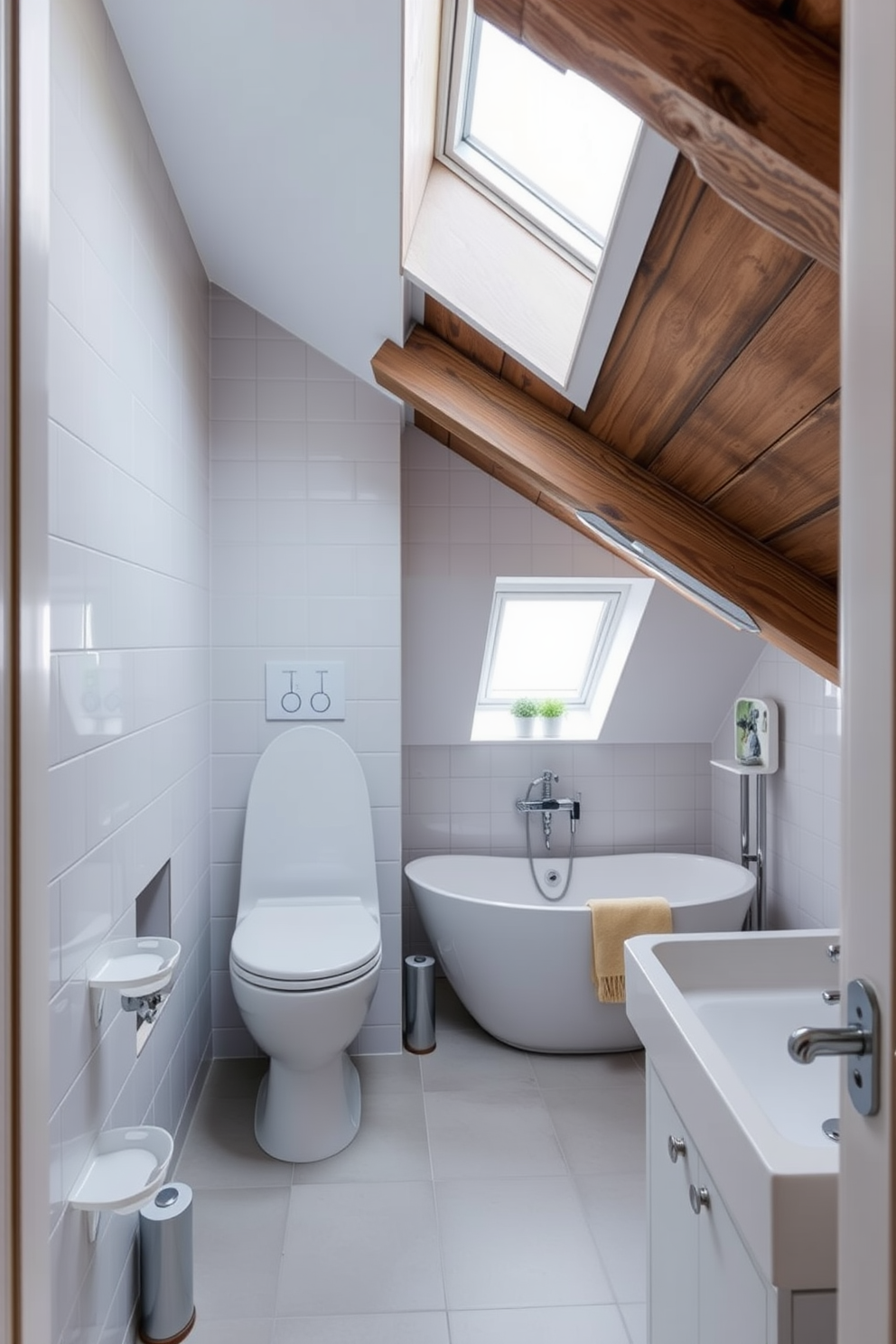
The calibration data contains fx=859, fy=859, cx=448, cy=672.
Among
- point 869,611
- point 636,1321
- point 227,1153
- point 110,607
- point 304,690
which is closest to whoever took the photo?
point 869,611

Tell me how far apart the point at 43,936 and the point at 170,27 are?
1.57 m

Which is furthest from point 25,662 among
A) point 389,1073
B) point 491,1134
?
point 389,1073

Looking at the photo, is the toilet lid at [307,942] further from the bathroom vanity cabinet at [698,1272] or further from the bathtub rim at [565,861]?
the bathroom vanity cabinet at [698,1272]

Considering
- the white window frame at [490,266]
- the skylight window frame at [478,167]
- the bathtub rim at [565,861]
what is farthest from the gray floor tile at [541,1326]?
the skylight window frame at [478,167]

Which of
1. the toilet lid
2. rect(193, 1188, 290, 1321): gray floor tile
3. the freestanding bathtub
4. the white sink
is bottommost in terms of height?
rect(193, 1188, 290, 1321): gray floor tile

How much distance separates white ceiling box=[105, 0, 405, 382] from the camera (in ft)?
4.58

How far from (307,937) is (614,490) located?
146 centimetres

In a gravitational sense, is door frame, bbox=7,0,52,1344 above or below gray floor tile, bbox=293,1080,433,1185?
above

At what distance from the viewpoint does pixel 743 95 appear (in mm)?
789

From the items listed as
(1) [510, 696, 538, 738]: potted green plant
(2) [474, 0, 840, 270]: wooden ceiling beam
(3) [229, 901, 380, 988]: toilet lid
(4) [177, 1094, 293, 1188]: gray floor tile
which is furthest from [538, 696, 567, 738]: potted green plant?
(2) [474, 0, 840, 270]: wooden ceiling beam

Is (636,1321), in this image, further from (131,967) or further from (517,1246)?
(131,967)

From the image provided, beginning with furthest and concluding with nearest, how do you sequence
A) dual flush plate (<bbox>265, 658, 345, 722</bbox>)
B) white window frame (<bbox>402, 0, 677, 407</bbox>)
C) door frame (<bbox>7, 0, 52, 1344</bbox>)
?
dual flush plate (<bbox>265, 658, 345, 722</bbox>)
white window frame (<bbox>402, 0, 677, 407</bbox>)
door frame (<bbox>7, 0, 52, 1344</bbox>)

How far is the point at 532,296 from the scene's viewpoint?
1740 millimetres

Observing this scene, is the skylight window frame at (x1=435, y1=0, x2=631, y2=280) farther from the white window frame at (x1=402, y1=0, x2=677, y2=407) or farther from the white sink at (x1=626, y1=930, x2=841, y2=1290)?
the white sink at (x1=626, y1=930, x2=841, y2=1290)
